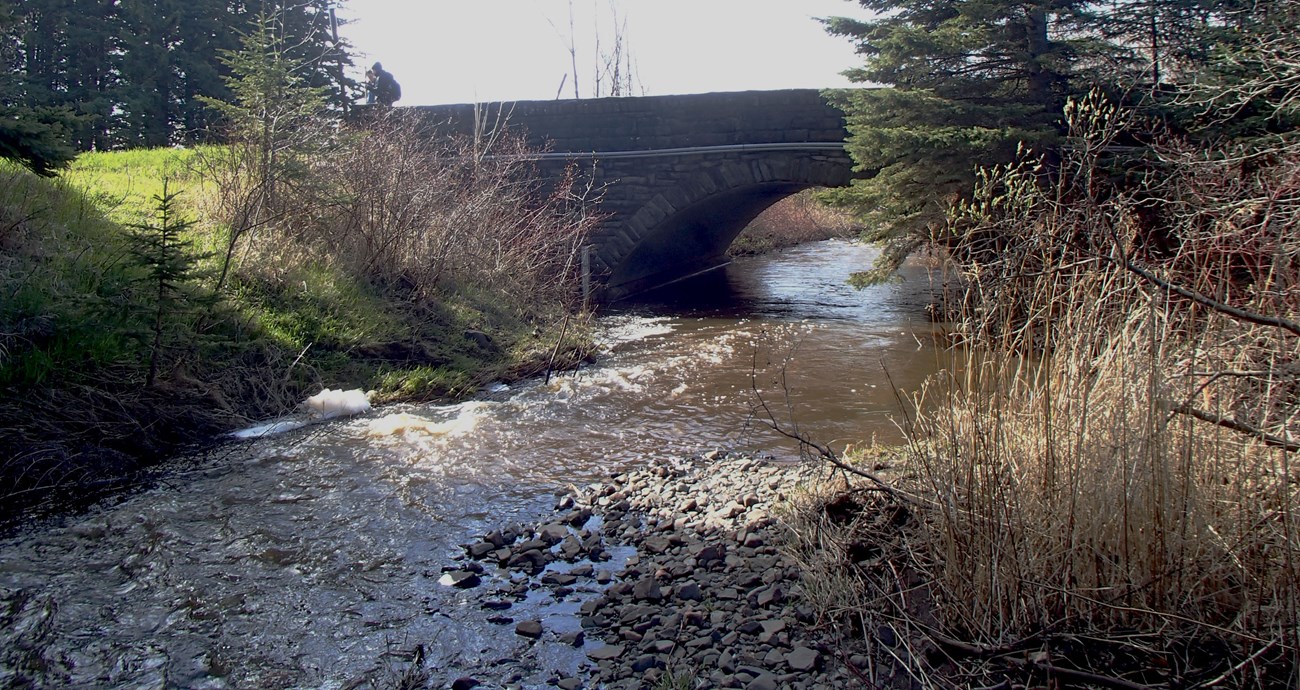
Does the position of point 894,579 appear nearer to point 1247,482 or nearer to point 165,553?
point 1247,482

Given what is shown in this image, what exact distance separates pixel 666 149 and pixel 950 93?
19.1 ft

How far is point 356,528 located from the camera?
5.23 metres

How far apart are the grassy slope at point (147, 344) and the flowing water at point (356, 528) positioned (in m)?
0.55

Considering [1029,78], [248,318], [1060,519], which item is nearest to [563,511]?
[1060,519]

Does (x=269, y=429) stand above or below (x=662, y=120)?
below

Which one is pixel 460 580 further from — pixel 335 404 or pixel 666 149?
pixel 666 149

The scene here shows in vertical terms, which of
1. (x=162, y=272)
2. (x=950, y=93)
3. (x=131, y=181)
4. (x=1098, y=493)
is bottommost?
(x=1098, y=493)

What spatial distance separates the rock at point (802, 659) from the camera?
Answer: 3.46m

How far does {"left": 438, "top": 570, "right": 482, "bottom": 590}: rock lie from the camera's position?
4441 mm

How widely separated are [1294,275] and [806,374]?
19.8ft

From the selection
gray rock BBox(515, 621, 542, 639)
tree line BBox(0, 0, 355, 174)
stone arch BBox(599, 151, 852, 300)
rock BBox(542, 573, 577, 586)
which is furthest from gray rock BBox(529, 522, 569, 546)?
tree line BBox(0, 0, 355, 174)

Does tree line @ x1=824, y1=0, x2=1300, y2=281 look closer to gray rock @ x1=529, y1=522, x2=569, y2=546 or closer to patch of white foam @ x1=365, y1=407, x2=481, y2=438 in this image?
patch of white foam @ x1=365, y1=407, x2=481, y2=438

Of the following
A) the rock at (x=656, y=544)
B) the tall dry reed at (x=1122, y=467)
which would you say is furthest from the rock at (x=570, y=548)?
the tall dry reed at (x=1122, y=467)

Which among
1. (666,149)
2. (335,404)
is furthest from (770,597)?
(666,149)
